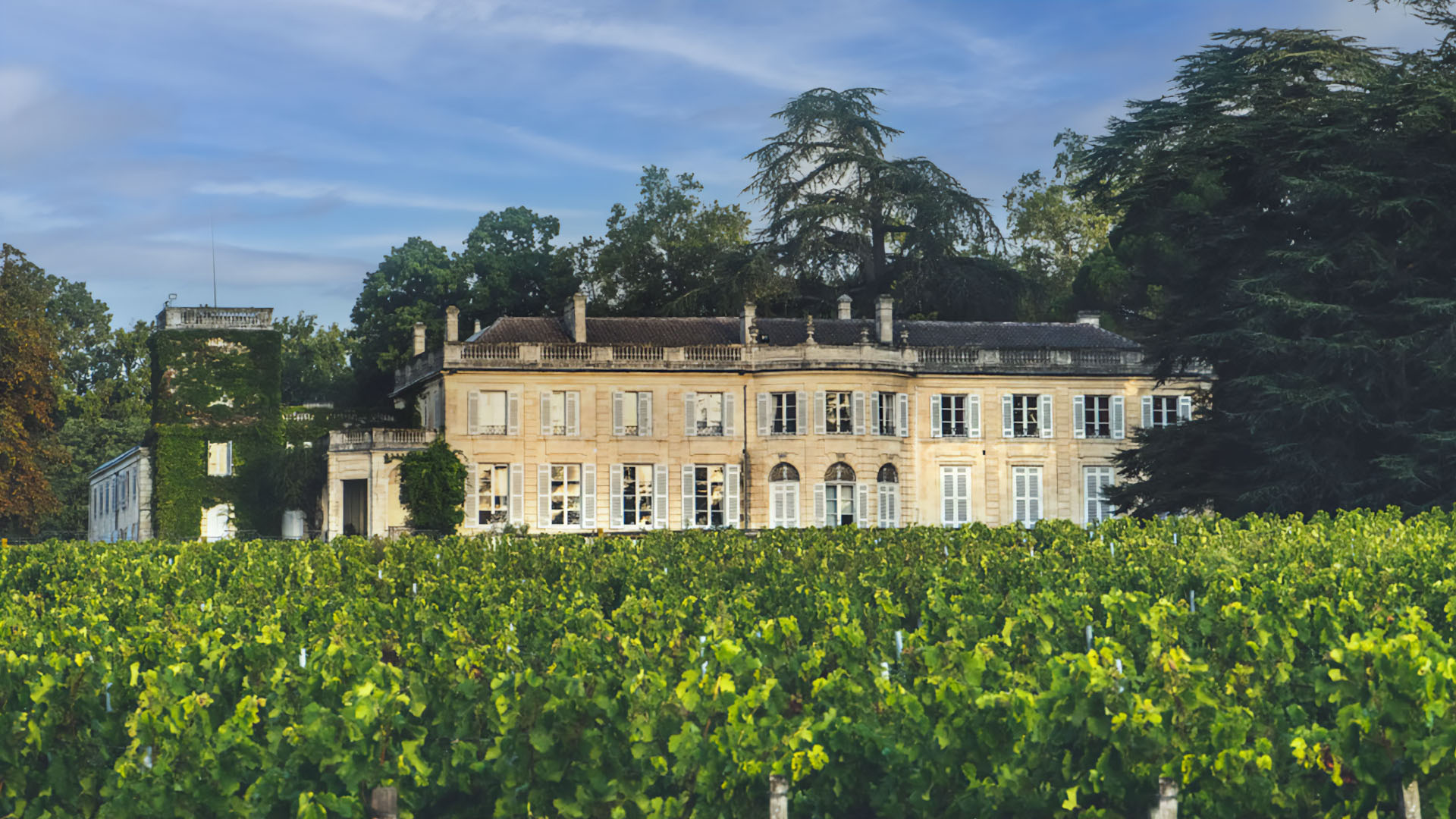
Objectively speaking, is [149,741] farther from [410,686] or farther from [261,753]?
[410,686]

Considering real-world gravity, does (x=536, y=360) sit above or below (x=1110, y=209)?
below

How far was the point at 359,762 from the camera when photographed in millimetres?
11508

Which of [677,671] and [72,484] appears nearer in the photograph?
[677,671]

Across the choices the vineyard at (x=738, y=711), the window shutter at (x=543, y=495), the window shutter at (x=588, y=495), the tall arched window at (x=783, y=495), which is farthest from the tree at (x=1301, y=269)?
the vineyard at (x=738, y=711)

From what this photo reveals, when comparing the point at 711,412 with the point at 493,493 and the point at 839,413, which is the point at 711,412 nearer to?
the point at 839,413

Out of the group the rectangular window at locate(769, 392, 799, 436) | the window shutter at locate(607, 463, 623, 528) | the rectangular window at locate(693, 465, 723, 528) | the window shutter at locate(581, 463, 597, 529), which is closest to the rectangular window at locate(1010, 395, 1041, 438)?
the rectangular window at locate(769, 392, 799, 436)

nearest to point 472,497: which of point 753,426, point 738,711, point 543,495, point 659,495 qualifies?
point 543,495

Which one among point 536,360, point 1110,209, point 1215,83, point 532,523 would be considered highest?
point 1215,83

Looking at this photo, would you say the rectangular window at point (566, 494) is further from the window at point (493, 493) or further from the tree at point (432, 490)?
the tree at point (432, 490)

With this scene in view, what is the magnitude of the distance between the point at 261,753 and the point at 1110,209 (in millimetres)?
39990

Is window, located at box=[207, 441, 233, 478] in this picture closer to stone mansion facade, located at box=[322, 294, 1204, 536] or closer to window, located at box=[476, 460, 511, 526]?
stone mansion facade, located at box=[322, 294, 1204, 536]

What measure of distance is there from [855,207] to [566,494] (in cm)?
2167

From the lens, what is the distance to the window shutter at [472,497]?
181 feet

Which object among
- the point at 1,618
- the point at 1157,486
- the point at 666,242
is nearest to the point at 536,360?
the point at 666,242
